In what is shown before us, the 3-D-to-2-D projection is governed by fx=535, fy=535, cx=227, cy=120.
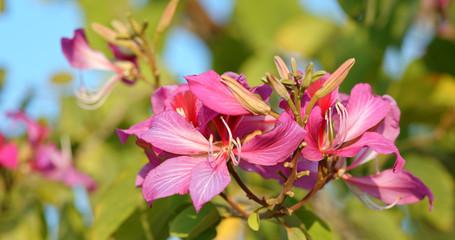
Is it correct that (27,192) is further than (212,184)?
Yes

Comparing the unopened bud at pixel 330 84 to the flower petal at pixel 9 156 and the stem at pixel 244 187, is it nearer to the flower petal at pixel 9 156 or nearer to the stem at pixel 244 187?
the stem at pixel 244 187

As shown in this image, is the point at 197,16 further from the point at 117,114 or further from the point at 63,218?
the point at 63,218

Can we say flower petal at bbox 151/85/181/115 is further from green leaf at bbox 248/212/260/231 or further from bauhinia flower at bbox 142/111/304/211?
green leaf at bbox 248/212/260/231

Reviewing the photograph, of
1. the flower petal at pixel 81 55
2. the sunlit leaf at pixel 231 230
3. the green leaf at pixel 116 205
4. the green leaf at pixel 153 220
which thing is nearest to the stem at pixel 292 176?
the green leaf at pixel 153 220

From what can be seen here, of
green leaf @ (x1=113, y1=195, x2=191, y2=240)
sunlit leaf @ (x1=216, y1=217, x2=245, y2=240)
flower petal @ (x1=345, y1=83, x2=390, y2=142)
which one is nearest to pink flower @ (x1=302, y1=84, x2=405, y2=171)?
flower petal @ (x1=345, y1=83, x2=390, y2=142)

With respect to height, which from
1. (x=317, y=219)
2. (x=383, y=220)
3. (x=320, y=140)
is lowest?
(x=383, y=220)

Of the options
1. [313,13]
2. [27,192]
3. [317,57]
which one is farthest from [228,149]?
[313,13]

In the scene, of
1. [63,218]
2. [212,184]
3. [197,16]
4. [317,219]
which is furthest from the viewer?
[197,16]
